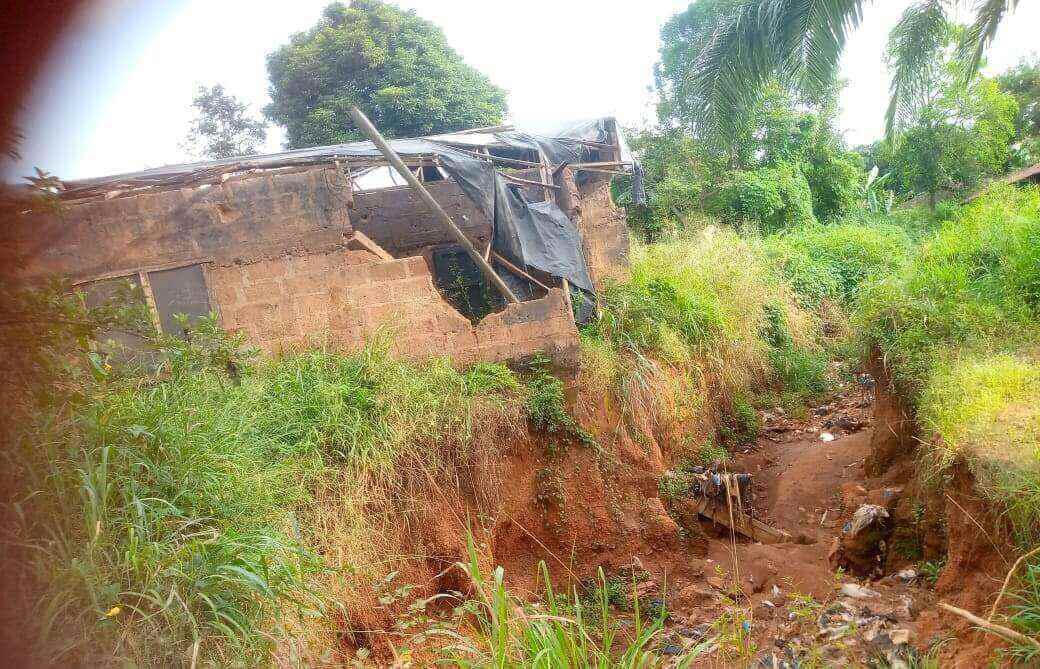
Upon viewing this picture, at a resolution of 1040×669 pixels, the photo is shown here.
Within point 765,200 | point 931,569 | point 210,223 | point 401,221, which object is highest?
point 210,223

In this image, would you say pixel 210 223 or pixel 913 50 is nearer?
pixel 210 223

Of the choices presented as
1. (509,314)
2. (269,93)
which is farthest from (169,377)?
(269,93)

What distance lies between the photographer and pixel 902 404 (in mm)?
6895

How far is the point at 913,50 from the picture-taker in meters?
7.82

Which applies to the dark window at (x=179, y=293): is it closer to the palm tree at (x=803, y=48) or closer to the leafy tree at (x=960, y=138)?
the palm tree at (x=803, y=48)

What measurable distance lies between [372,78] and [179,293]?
34.8 ft

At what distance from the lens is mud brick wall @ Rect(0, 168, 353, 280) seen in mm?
6562

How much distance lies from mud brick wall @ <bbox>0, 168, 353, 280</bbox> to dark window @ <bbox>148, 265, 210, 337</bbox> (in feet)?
0.39

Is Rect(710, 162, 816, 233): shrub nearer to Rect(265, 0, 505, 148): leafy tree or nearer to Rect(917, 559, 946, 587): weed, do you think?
Rect(265, 0, 505, 148): leafy tree

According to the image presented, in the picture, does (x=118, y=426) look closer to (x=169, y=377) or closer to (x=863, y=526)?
(x=169, y=377)

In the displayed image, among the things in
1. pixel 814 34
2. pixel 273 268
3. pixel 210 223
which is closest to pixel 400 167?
pixel 273 268

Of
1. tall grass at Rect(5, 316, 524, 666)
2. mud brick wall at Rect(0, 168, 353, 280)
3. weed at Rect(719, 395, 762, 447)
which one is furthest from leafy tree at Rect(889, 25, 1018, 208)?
tall grass at Rect(5, 316, 524, 666)

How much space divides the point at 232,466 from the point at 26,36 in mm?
2793

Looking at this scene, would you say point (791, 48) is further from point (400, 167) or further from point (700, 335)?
point (400, 167)
